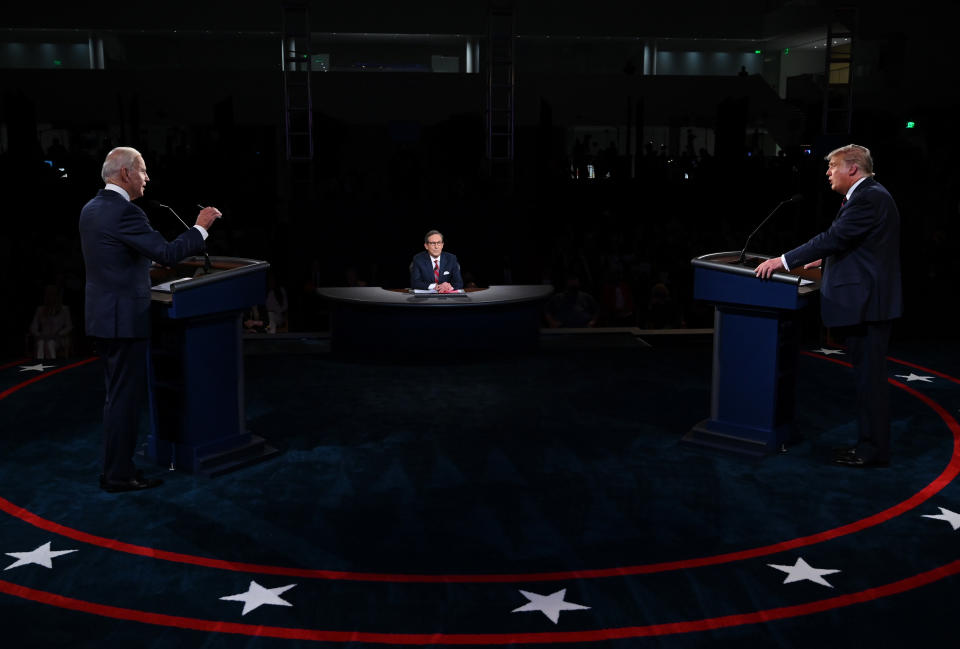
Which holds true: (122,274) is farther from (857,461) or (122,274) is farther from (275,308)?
(275,308)

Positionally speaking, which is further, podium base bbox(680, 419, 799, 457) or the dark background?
the dark background

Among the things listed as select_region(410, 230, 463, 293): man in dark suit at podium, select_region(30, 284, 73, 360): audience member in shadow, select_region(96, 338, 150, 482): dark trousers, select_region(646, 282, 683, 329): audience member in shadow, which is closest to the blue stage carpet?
select_region(96, 338, 150, 482): dark trousers

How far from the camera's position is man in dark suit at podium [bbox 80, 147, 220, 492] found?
4.16 metres

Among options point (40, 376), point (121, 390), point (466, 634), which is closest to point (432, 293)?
point (40, 376)

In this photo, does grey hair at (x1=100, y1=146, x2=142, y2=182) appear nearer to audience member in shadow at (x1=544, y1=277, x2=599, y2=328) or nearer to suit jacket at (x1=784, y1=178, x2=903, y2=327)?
suit jacket at (x1=784, y1=178, x2=903, y2=327)

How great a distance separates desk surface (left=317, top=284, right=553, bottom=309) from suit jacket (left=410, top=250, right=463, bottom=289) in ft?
0.52

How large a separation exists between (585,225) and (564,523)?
9.81 metres

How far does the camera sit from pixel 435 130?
58.4 ft

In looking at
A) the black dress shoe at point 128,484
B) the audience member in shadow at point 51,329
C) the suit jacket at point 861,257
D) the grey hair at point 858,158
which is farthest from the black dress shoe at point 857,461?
the audience member in shadow at point 51,329

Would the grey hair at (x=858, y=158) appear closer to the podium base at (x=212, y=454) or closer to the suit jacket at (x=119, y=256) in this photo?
the suit jacket at (x=119, y=256)

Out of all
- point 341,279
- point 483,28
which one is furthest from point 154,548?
point 483,28

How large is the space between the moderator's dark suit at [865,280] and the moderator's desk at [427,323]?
3.36 meters

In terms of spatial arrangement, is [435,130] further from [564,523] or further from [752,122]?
[564,523]

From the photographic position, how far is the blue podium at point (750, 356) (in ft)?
15.9
